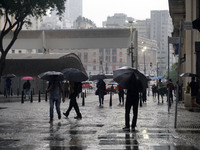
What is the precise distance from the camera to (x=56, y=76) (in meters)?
14.9

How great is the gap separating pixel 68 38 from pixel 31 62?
8.87m

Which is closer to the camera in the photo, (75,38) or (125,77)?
(125,77)

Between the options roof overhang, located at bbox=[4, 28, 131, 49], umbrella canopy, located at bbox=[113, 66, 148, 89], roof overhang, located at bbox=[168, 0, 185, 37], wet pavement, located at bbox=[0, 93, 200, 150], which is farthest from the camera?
roof overhang, located at bbox=[4, 28, 131, 49]

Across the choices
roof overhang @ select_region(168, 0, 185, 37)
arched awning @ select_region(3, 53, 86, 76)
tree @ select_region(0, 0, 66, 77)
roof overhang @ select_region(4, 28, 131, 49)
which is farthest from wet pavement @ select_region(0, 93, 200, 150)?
roof overhang @ select_region(4, 28, 131, 49)

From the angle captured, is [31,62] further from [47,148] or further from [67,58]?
[47,148]

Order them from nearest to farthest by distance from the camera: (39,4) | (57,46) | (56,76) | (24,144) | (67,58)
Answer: (24,144), (56,76), (39,4), (67,58), (57,46)

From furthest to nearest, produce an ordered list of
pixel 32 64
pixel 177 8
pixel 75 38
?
pixel 75 38
pixel 32 64
pixel 177 8

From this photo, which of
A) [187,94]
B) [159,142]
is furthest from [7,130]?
[187,94]

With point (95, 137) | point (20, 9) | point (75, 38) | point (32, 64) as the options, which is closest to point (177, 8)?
point (20, 9)

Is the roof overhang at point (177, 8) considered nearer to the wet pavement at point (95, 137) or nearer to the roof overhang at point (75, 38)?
the wet pavement at point (95, 137)

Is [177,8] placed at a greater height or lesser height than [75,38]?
greater

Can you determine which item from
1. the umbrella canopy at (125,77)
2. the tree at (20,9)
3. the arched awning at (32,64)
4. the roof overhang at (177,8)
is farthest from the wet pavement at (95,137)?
the arched awning at (32,64)

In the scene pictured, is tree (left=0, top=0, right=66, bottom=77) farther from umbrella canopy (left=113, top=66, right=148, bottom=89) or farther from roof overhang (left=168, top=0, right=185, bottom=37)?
umbrella canopy (left=113, top=66, right=148, bottom=89)

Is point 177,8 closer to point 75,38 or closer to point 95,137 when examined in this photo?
point 95,137
